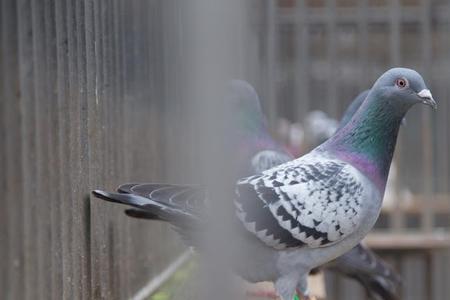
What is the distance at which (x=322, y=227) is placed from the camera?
86.7 inches

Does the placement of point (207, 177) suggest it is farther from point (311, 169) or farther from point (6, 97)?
point (6, 97)

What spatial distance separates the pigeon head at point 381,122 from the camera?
2170mm

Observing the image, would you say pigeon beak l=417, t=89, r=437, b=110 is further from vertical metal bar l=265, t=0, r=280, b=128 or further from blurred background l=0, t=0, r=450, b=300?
vertical metal bar l=265, t=0, r=280, b=128

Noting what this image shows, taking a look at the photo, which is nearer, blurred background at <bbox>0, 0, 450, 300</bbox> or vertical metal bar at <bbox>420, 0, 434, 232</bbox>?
blurred background at <bbox>0, 0, 450, 300</bbox>

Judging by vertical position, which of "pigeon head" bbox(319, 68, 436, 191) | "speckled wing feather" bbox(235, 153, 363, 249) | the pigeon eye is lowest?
"speckled wing feather" bbox(235, 153, 363, 249)

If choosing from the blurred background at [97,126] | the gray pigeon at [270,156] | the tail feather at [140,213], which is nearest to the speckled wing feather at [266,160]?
the gray pigeon at [270,156]

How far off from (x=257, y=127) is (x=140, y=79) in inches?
28.3

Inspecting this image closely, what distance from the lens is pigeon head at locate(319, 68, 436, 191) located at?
2.17 m

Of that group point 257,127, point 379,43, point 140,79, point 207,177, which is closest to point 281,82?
point 379,43

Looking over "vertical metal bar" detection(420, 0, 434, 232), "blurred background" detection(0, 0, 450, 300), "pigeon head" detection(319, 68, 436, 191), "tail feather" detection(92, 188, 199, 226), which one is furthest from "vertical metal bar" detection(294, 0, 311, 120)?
"tail feather" detection(92, 188, 199, 226)

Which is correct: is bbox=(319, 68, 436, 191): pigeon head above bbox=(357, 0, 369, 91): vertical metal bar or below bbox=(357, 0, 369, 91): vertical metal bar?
below

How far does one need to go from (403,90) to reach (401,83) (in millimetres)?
20

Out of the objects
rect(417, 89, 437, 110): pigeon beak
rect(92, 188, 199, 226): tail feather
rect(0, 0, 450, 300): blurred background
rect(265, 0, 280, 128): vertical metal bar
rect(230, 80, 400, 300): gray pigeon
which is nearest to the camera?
rect(0, 0, 450, 300): blurred background

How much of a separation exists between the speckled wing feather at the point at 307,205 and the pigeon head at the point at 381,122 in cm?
5
